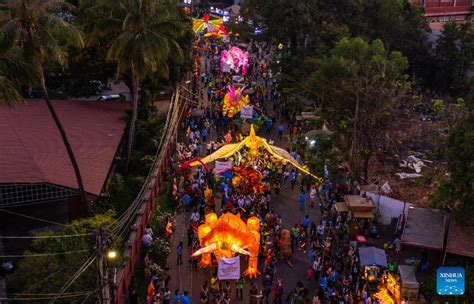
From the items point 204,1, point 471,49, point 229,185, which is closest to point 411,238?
point 229,185

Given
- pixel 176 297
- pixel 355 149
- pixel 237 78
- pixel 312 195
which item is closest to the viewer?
pixel 176 297

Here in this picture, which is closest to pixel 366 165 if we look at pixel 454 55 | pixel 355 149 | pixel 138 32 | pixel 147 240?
pixel 355 149

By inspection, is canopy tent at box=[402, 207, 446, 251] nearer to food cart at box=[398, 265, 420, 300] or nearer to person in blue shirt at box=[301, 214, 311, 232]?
food cart at box=[398, 265, 420, 300]

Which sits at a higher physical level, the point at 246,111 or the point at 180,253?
the point at 246,111

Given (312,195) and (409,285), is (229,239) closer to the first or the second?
(409,285)

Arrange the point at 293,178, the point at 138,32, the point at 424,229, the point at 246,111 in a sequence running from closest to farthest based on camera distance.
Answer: the point at 424,229 < the point at 138,32 < the point at 293,178 < the point at 246,111
